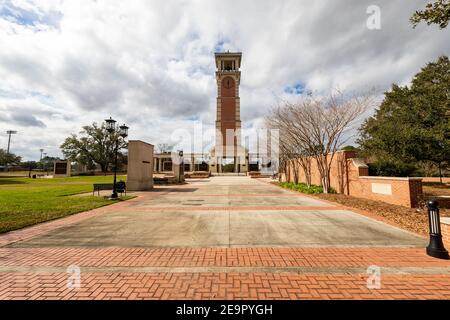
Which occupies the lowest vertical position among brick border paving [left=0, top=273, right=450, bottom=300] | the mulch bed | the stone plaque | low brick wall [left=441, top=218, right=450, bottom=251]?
brick border paving [left=0, top=273, right=450, bottom=300]

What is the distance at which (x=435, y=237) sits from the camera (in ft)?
13.9

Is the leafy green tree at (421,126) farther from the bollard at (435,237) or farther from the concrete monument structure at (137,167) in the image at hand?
the concrete monument structure at (137,167)

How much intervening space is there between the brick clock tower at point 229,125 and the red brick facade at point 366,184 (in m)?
39.4

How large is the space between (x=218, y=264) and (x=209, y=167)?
50921 millimetres

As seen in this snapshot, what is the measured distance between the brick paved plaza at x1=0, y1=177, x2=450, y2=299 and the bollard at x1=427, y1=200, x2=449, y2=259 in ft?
0.55

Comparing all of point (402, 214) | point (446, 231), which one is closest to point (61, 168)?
point (402, 214)

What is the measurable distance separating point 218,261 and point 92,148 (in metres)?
63.9

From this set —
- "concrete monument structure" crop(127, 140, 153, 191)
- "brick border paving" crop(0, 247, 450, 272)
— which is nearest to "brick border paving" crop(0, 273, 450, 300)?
"brick border paving" crop(0, 247, 450, 272)

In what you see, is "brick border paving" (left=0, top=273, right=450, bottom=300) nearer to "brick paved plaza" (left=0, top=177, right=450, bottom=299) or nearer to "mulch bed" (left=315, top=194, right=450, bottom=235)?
"brick paved plaza" (left=0, top=177, right=450, bottom=299)

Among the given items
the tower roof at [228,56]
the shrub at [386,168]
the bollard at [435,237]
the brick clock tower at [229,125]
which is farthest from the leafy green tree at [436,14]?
the tower roof at [228,56]

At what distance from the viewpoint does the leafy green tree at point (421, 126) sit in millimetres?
12031

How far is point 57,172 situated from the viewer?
44.7 meters

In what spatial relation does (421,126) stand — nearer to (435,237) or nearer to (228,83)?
(435,237)

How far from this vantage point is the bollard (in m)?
4.14
